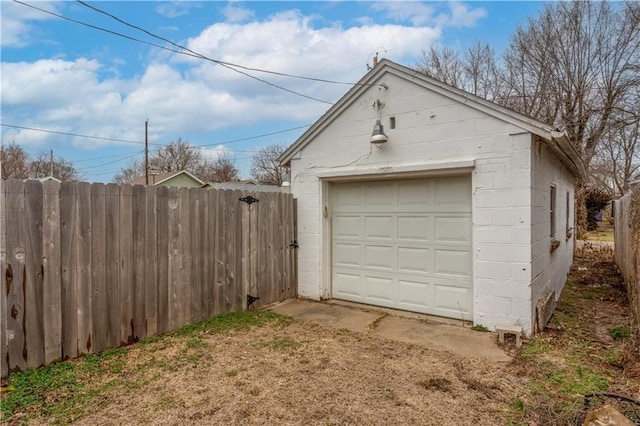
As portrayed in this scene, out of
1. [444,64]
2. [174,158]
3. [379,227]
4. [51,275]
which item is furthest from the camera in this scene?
[174,158]

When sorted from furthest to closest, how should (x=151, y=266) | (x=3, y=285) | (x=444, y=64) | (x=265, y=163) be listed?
(x=265, y=163) < (x=444, y=64) < (x=151, y=266) < (x=3, y=285)

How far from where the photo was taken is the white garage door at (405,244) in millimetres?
5223

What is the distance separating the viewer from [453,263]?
17.2 feet

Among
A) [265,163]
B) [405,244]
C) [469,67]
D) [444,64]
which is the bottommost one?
[405,244]

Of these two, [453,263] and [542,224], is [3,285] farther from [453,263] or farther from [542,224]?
[542,224]

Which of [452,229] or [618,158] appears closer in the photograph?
[452,229]

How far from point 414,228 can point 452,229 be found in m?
0.57

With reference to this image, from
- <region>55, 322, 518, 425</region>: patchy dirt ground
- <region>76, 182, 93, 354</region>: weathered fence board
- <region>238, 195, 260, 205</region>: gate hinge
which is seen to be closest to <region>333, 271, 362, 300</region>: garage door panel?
<region>55, 322, 518, 425</region>: patchy dirt ground

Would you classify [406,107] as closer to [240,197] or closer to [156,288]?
[240,197]

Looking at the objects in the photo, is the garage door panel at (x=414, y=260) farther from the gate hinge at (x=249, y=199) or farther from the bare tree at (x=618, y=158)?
the bare tree at (x=618, y=158)

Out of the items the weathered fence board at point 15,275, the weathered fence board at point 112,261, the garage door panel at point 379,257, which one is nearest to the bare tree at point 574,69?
the garage door panel at point 379,257

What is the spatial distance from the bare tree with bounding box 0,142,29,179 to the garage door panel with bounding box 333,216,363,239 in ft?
86.7

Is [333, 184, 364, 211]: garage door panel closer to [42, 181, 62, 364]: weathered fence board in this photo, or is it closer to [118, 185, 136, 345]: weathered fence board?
[118, 185, 136, 345]: weathered fence board

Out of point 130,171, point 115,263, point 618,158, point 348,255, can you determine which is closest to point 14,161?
point 130,171
